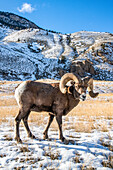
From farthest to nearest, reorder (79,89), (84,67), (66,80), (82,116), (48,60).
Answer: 1. (48,60)
2. (84,67)
3. (82,116)
4. (66,80)
5. (79,89)

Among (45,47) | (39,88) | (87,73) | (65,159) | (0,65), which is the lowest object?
(65,159)

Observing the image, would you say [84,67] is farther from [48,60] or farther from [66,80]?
[66,80]

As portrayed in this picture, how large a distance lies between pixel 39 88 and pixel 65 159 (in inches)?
101

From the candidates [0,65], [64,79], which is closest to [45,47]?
[0,65]

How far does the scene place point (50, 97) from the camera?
5.45 metres

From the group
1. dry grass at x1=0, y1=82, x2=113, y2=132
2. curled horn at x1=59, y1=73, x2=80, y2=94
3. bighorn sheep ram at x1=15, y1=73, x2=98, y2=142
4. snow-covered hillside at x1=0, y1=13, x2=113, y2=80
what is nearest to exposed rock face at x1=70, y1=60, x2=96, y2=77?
snow-covered hillside at x1=0, y1=13, x2=113, y2=80

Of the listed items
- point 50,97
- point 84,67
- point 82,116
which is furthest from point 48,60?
point 50,97

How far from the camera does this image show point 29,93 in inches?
205

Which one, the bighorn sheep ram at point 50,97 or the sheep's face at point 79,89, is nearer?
the bighorn sheep ram at point 50,97

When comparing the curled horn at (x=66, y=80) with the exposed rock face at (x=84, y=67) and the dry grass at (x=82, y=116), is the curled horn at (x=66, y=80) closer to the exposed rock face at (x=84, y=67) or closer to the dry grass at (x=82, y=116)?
the dry grass at (x=82, y=116)

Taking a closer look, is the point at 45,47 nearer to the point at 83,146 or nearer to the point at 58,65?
the point at 58,65

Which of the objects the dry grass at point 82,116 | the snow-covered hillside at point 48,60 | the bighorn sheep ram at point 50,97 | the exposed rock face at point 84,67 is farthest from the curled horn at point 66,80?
the exposed rock face at point 84,67

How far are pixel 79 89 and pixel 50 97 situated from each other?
3.70 feet

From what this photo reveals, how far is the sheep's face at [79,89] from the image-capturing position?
5.32 m
